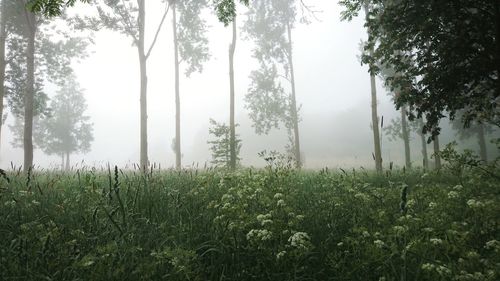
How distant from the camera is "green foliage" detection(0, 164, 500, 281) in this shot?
3.10 metres

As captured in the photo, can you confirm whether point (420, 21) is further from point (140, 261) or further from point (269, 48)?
point (269, 48)

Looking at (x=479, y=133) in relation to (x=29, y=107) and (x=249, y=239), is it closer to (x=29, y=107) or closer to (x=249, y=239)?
(x=249, y=239)

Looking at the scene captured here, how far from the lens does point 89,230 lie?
12.5ft

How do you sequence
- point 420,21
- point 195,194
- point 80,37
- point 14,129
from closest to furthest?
point 195,194 < point 420,21 < point 80,37 < point 14,129

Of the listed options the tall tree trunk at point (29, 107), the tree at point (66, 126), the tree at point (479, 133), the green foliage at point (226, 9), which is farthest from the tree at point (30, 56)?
the tree at point (479, 133)

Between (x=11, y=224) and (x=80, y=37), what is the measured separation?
2627 cm

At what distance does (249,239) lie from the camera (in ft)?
11.7

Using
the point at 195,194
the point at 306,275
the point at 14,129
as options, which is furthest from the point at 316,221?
the point at 14,129

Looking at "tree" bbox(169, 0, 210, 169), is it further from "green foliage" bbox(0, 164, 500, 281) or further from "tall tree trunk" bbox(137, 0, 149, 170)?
"green foliage" bbox(0, 164, 500, 281)

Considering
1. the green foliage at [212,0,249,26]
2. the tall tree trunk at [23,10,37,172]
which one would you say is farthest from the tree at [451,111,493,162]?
the tall tree trunk at [23,10,37,172]

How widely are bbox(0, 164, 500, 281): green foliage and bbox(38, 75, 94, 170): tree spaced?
41146 mm

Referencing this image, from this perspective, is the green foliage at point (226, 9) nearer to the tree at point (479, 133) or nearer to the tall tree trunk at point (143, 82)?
the tall tree trunk at point (143, 82)

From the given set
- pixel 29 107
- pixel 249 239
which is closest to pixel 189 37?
pixel 29 107

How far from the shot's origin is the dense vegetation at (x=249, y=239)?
3.10 metres
